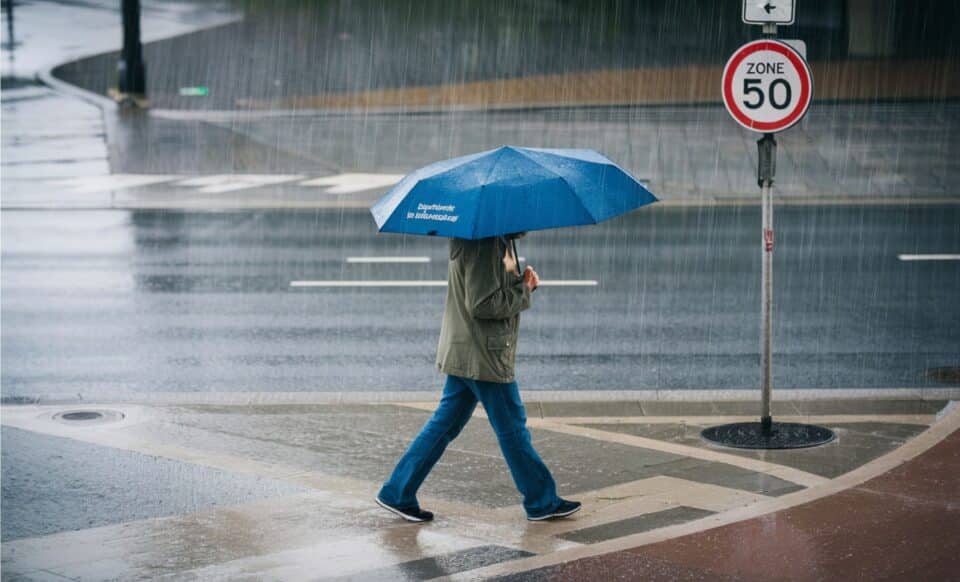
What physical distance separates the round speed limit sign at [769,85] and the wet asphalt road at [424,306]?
97.4 inches

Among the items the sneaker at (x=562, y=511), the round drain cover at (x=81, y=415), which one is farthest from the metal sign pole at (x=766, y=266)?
the round drain cover at (x=81, y=415)

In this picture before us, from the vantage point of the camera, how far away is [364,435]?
920 cm

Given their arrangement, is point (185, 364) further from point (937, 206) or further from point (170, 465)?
point (937, 206)

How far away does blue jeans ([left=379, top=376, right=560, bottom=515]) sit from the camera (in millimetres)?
7297

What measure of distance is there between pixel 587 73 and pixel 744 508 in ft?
87.0

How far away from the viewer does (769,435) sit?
29.7 ft

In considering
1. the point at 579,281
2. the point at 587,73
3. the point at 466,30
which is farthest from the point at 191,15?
the point at 579,281

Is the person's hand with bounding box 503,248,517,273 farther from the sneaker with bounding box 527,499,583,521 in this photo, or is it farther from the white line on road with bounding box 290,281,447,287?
the white line on road with bounding box 290,281,447,287

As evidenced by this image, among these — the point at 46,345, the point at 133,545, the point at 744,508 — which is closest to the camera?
the point at 133,545

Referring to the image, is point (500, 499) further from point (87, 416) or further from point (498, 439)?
point (87, 416)

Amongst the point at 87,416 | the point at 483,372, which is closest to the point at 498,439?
the point at 483,372

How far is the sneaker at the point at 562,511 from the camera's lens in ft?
24.2

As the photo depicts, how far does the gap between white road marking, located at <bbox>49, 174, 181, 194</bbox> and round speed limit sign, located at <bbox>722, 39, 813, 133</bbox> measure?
14768 mm

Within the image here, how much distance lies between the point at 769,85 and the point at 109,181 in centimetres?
1569
